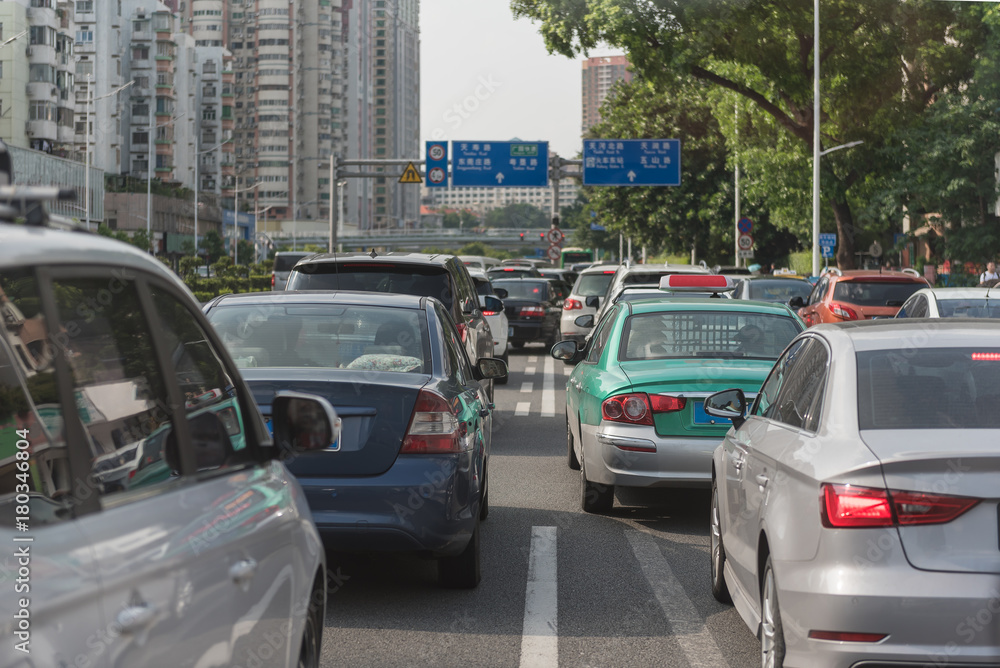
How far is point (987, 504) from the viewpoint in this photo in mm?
3754

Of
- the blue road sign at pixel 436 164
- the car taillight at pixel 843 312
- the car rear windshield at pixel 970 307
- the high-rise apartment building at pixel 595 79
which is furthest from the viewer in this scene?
the high-rise apartment building at pixel 595 79

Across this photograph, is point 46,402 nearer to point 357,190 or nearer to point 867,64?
point 867,64

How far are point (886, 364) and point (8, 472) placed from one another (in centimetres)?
304

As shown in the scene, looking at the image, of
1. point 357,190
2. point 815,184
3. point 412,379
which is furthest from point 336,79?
point 412,379

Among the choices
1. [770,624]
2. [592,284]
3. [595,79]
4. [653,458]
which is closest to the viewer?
[770,624]

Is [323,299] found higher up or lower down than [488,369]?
higher up

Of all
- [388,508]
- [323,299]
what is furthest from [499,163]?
[388,508]

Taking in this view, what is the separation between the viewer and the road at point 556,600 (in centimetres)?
539

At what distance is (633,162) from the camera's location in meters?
51.6

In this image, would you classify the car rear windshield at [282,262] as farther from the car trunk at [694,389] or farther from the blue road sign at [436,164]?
the car trunk at [694,389]

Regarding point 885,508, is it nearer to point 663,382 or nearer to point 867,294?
point 663,382

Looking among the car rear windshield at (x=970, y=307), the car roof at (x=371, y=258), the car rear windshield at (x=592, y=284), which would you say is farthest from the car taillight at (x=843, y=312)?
the car roof at (x=371, y=258)

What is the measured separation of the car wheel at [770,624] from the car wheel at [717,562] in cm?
134

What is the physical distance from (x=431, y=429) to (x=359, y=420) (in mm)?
330
